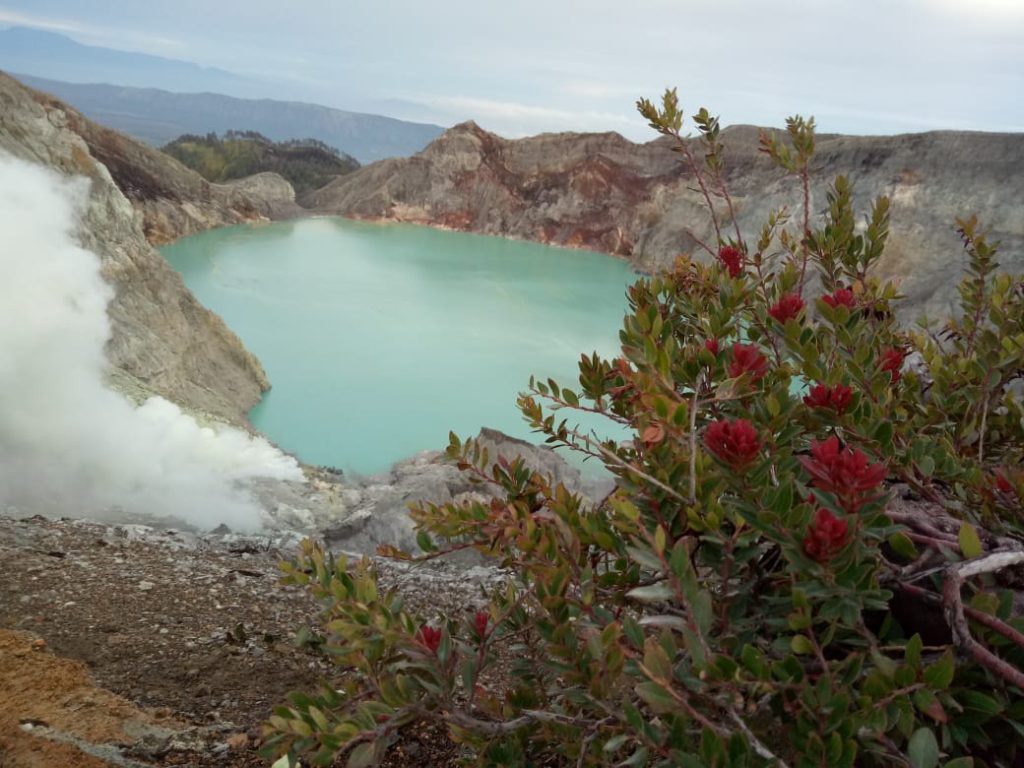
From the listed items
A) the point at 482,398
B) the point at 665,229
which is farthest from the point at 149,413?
the point at 665,229

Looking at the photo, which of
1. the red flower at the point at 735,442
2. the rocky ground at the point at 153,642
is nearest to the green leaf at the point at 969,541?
the red flower at the point at 735,442

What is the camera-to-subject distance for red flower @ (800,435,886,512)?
88 cm

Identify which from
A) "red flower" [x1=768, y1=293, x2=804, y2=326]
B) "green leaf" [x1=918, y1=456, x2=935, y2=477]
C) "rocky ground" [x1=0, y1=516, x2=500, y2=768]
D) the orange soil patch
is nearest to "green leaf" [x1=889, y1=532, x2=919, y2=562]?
"green leaf" [x1=918, y1=456, x2=935, y2=477]

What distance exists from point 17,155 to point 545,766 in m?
10.4

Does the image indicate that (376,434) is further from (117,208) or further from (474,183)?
(474,183)

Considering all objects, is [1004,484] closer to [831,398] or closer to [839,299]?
[831,398]

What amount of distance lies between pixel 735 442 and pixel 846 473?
0.15 metres

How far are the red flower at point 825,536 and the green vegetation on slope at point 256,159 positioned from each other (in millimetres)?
44387

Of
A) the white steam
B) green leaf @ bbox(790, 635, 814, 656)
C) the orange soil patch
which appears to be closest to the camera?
green leaf @ bbox(790, 635, 814, 656)

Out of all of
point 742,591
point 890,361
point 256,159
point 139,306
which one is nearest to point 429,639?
point 742,591

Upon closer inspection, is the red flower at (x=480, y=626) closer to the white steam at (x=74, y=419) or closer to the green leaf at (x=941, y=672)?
the green leaf at (x=941, y=672)

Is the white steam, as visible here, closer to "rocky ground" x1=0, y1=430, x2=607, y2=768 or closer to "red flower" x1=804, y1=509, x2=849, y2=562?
"rocky ground" x1=0, y1=430, x2=607, y2=768

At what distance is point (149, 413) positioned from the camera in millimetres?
8453

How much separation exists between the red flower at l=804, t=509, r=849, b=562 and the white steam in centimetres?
556
